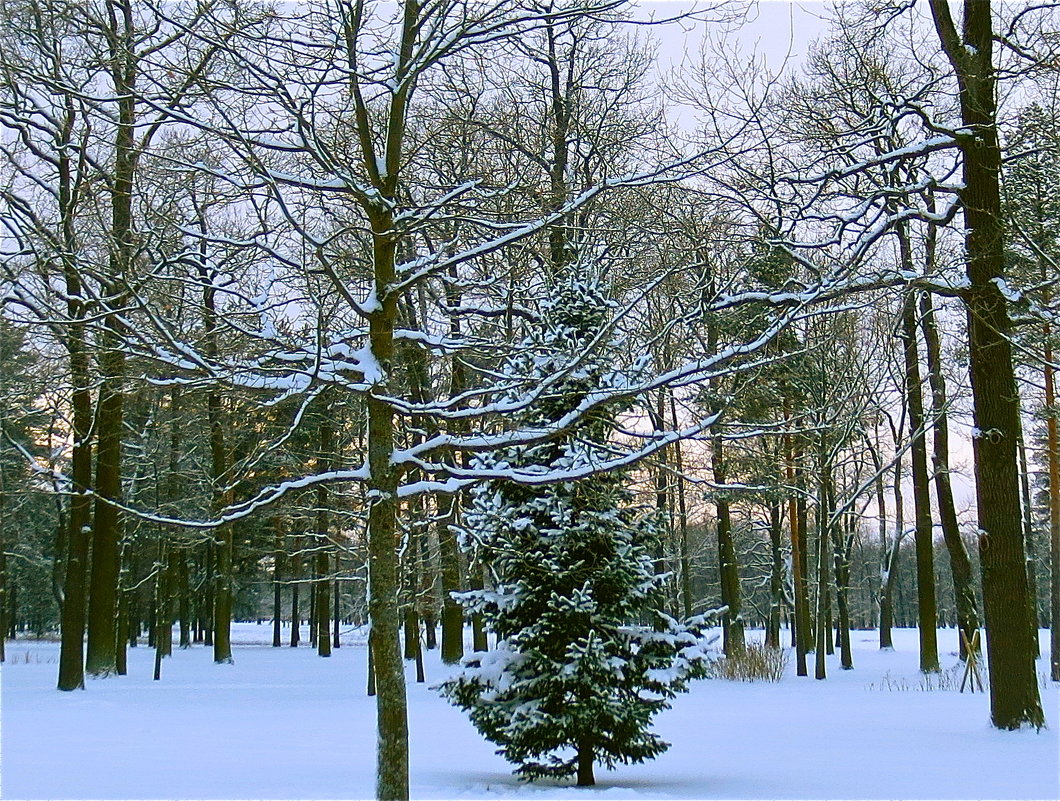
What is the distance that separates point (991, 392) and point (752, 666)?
11.6 metres

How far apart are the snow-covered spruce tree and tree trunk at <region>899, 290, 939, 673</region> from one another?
42.6ft

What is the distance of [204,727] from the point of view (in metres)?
12.7

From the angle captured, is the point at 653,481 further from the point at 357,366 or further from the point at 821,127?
the point at 357,366

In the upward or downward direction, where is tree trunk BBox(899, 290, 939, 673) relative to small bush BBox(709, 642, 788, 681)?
upward

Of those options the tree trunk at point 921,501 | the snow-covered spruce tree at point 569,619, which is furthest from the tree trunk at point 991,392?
the tree trunk at point 921,501

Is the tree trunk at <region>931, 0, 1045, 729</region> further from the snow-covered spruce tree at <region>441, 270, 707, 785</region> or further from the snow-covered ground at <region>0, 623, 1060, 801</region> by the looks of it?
the snow-covered spruce tree at <region>441, 270, 707, 785</region>

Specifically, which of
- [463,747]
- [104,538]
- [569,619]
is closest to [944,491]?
[463,747]

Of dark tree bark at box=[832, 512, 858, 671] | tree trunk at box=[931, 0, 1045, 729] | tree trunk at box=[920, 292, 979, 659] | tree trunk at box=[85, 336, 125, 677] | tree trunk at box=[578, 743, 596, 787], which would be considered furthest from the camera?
dark tree bark at box=[832, 512, 858, 671]

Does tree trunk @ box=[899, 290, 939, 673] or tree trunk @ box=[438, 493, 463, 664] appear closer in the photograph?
tree trunk @ box=[438, 493, 463, 664]

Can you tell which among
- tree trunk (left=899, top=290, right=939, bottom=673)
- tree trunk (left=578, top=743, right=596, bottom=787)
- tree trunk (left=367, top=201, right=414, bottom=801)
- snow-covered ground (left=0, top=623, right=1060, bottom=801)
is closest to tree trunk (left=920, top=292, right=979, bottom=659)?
tree trunk (left=899, top=290, right=939, bottom=673)

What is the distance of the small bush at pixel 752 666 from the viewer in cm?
2008

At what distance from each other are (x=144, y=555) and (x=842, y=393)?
22.5m

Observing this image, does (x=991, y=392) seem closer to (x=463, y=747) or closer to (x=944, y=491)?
(x=463, y=747)

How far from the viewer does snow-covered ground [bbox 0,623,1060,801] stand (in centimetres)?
782
